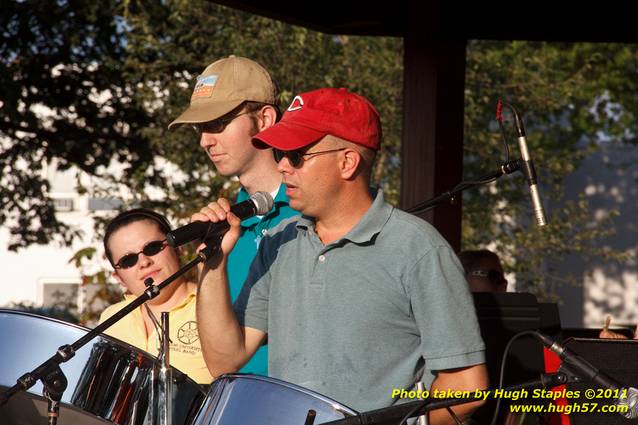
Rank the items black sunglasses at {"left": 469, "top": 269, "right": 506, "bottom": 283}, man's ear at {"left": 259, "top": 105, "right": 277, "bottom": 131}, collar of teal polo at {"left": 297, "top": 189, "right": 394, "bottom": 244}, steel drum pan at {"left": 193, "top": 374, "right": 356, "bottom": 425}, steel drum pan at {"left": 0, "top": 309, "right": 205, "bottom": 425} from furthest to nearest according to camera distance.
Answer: black sunglasses at {"left": 469, "top": 269, "right": 506, "bottom": 283} → man's ear at {"left": 259, "top": 105, "right": 277, "bottom": 131} → steel drum pan at {"left": 0, "top": 309, "right": 205, "bottom": 425} → collar of teal polo at {"left": 297, "top": 189, "right": 394, "bottom": 244} → steel drum pan at {"left": 193, "top": 374, "right": 356, "bottom": 425}

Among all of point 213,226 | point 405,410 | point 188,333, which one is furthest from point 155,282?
point 405,410

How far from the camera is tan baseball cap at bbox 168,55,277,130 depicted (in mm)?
2502

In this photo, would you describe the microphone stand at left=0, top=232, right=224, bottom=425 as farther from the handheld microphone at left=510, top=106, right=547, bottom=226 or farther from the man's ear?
the handheld microphone at left=510, top=106, right=547, bottom=226

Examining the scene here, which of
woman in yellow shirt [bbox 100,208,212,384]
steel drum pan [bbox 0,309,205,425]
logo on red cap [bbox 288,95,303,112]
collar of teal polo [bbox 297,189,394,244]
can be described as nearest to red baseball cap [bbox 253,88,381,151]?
logo on red cap [bbox 288,95,303,112]

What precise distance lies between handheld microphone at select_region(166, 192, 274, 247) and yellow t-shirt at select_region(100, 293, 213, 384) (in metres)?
0.57

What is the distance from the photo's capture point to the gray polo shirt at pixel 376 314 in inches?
74.3

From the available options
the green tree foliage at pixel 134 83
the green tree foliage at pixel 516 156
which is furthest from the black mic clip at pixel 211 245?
the green tree foliage at pixel 516 156

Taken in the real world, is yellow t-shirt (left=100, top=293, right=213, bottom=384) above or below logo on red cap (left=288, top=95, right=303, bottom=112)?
below

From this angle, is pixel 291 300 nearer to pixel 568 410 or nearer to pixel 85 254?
pixel 568 410

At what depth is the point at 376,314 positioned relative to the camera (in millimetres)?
1943

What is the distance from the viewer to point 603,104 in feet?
37.7

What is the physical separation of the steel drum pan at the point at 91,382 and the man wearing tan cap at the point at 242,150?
338 mm

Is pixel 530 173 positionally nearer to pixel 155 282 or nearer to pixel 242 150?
pixel 242 150

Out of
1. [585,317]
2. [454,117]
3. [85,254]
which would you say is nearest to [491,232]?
[85,254]
